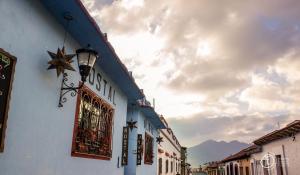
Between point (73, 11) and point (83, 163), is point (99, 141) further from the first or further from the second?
point (73, 11)

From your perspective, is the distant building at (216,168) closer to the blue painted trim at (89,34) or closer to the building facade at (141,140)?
the building facade at (141,140)

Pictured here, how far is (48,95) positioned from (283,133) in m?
10.6

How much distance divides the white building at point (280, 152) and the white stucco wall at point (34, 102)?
26.3 feet

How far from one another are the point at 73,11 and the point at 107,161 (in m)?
4.90

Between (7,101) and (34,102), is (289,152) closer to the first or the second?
(34,102)

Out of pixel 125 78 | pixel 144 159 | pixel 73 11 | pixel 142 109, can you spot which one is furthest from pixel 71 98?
pixel 144 159

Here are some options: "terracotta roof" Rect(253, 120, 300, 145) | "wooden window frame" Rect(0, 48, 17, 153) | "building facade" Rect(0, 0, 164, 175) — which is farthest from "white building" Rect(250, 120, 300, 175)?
"wooden window frame" Rect(0, 48, 17, 153)

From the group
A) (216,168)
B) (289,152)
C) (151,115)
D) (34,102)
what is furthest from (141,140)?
(216,168)

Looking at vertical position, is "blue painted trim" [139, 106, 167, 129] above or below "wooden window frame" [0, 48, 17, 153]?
above

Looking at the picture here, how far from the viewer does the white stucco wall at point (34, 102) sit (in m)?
4.32

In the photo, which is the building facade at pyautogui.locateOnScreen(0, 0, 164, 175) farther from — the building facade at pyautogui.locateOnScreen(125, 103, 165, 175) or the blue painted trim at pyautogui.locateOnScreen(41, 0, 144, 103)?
the building facade at pyautogui.locateOnScreen(125, 103, 165, 175)

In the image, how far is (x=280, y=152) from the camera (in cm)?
1381

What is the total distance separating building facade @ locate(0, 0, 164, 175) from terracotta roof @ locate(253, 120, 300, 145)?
6.71 m

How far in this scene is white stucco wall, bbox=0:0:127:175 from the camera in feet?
14.2
